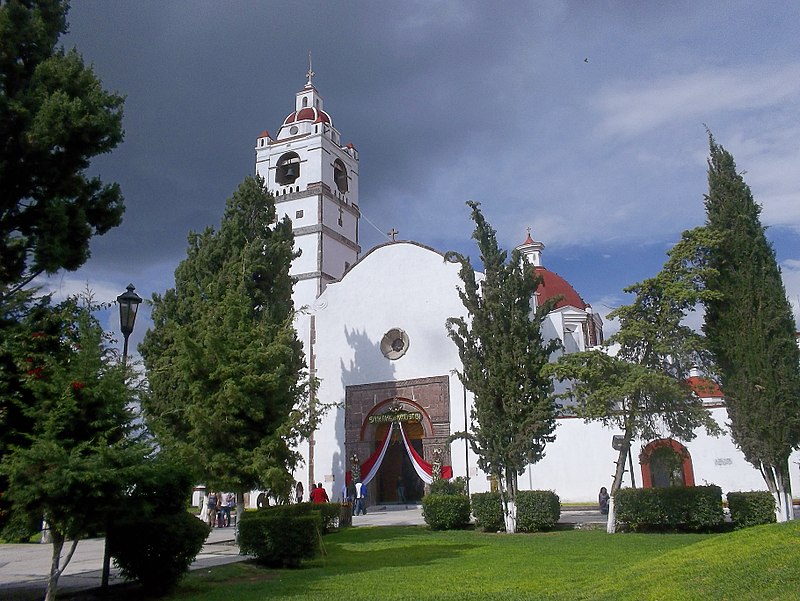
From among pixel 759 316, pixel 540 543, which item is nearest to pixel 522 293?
pixel 759 316

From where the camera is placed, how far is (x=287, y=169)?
128 ft

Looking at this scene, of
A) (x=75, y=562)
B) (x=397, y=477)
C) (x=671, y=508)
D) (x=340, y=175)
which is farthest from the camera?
(x=340, y=175)

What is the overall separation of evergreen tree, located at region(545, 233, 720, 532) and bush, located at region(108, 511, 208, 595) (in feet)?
34.1

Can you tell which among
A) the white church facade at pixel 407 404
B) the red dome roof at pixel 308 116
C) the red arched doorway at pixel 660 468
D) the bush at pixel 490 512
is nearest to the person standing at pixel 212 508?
the white church facade at pixel 407 404

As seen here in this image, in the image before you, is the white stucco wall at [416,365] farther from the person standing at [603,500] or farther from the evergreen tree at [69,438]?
the evergreen tree at [69,438]

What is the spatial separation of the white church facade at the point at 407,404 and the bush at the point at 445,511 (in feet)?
22.0

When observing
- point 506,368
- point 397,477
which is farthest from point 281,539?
point 397,477

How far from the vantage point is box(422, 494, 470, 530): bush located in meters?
18.2

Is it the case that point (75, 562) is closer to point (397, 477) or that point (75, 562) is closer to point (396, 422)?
point (396, 422)

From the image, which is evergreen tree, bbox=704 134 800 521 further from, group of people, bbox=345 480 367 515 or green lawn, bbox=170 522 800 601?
group of people, bbox=345 480 367 515

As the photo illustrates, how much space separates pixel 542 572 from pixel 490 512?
776 centimetres

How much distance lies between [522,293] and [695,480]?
11.6 meters

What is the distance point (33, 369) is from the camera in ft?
27.0

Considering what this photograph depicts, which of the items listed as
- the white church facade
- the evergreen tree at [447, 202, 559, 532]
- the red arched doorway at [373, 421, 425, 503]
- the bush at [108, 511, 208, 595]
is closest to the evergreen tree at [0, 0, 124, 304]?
the bush at [108, 511, 208, 595]
